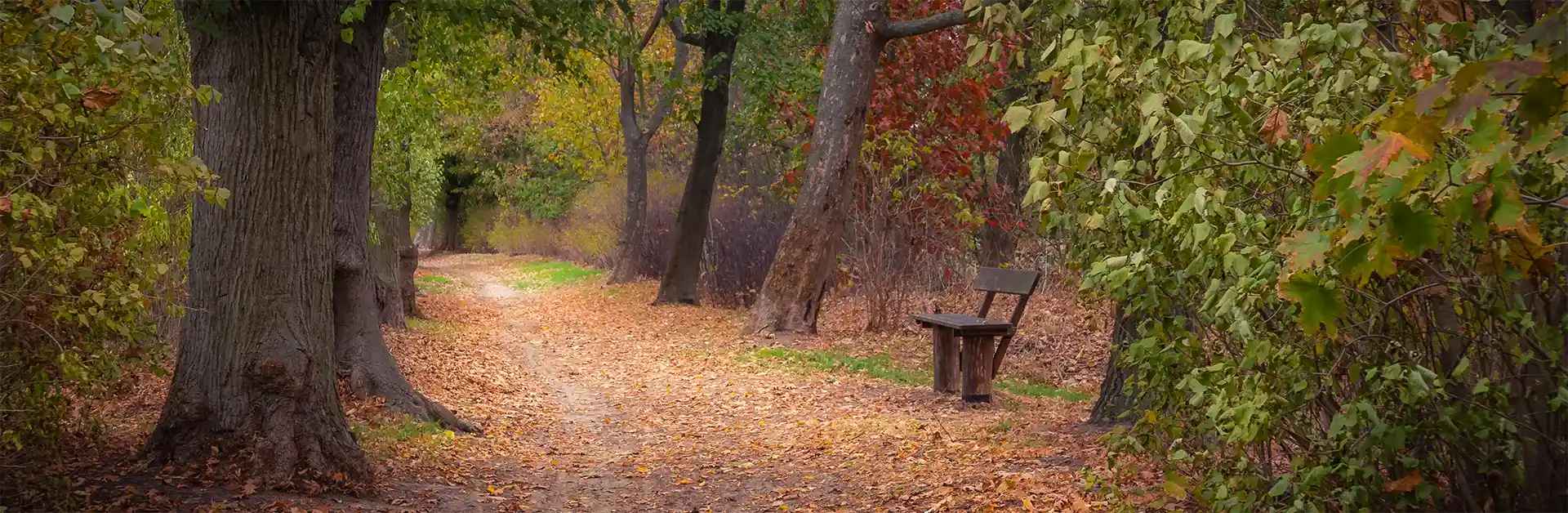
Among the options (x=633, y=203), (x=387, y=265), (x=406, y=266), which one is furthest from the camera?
(x=633, y=203)

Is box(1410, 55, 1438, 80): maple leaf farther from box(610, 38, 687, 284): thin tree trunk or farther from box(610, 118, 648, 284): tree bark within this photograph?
box(610, 118, 648, 284): tree bark

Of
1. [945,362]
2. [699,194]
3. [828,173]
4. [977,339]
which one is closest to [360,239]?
[945,362]

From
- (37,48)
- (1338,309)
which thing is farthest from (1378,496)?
(37,48)

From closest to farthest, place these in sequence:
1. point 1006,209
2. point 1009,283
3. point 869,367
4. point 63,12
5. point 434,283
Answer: point 63,12, point 1009,283, point 869,367, point 1006,209, point 434,283

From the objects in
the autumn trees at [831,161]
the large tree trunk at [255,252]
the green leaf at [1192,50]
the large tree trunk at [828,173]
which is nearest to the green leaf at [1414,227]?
the green leaf at [1192,50]

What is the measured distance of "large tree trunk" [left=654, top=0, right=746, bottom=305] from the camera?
751 inches

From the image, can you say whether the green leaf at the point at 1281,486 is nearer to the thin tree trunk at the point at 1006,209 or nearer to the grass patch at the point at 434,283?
the thin tree trunk at the point at 1006,209

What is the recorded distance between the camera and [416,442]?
315 inches

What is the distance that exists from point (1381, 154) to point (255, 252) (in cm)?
581

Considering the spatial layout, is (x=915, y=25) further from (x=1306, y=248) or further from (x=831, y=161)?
(x=1306, y=248)

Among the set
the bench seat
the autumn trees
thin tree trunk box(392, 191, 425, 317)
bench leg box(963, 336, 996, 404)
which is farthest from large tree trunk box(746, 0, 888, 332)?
bench leg box(963, 336, 996, 404)

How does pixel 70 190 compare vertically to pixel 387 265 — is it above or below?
above

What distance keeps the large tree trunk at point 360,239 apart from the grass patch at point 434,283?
13.5 m

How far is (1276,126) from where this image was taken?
3.43 metres
